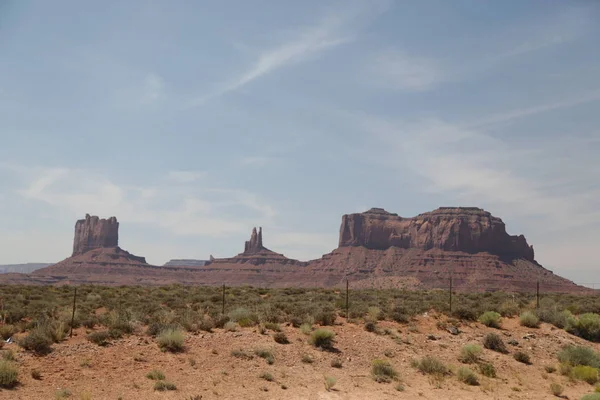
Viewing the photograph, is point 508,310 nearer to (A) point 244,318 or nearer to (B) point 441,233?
(A) point 244,318

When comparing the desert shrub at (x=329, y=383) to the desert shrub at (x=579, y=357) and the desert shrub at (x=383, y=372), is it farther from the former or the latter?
the desert shrub at (x=579, y=357)

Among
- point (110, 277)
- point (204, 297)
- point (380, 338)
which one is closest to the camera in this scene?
point (380, 338)

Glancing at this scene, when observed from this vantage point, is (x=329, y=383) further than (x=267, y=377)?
No

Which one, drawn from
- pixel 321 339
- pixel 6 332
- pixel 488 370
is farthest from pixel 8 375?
pixel 488 370

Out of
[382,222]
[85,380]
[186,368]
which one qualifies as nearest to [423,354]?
[186,368]

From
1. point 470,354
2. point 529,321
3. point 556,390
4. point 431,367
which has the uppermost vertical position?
point 529,321

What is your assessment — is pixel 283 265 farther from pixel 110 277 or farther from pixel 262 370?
pixel 262 370

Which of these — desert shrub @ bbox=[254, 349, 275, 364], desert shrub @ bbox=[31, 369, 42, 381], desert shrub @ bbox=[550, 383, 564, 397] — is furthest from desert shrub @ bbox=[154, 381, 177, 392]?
desert shrub @ bbox=[550, 383, 564, 397]
